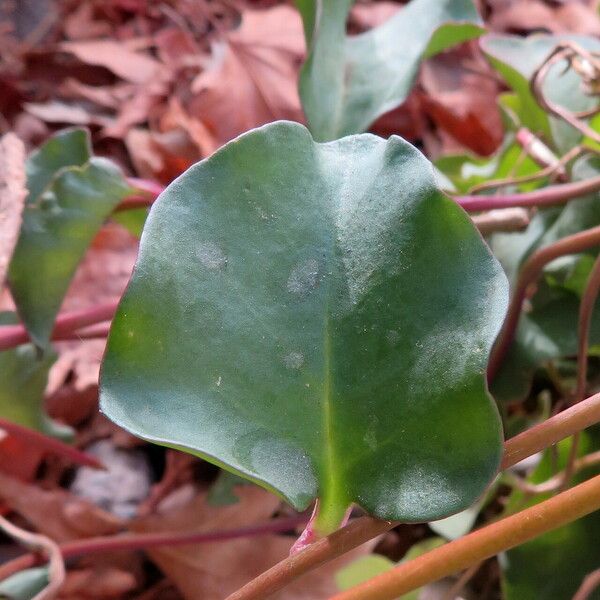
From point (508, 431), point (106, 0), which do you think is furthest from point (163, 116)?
point (508, 431)

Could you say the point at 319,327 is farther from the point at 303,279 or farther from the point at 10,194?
the point at 10,194

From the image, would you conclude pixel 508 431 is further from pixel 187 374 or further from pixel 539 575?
pixel 187 374

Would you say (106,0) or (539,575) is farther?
(106,0)

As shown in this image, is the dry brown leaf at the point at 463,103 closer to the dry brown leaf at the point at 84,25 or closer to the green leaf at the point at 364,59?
the green leaf at the point at 364,59

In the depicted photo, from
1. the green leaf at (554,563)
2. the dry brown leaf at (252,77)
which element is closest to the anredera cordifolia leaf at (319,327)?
the green leaf at (554,563)

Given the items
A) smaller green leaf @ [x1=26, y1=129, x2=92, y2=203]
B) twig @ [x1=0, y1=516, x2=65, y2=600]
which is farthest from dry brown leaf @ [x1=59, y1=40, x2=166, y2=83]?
twig @ [x1=0, y1=516, x2=65, y2=600]
